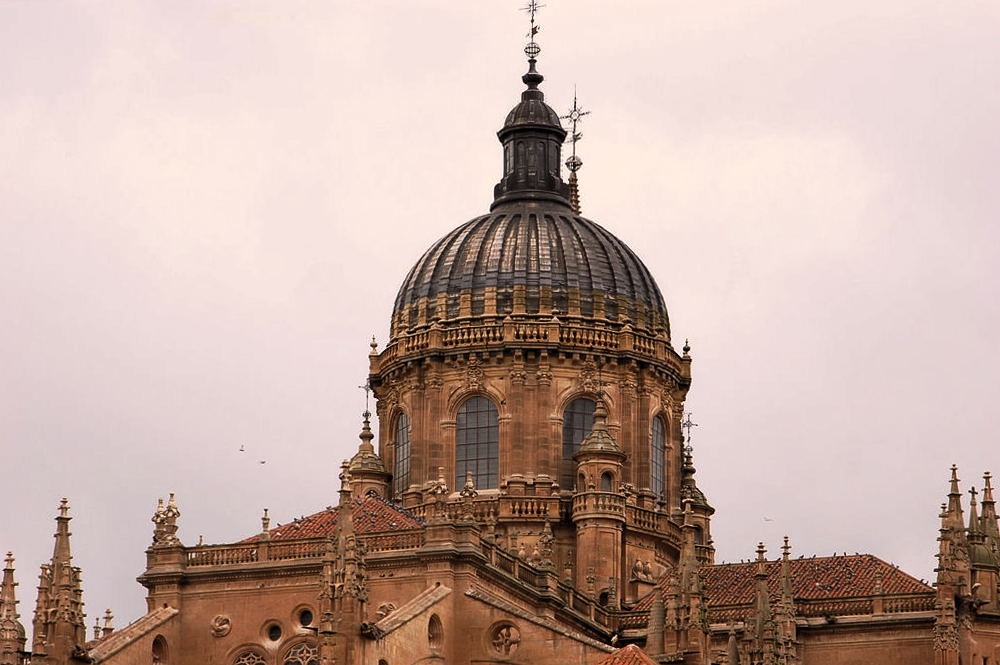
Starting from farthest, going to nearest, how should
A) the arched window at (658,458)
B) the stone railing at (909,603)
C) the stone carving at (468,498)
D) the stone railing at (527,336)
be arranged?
the arched window at (658,458) < the stone railing at (527,336) < the stone railing at (909,603) < the stone carving at (468,498)

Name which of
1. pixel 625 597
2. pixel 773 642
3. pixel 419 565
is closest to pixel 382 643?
pixel 419 565

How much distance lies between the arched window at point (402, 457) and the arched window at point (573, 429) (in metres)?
6.39

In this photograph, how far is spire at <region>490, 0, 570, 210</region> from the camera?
108 metres

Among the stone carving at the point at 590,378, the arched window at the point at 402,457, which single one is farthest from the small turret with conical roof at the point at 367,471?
the stone carving at the point at 590,378

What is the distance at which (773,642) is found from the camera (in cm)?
8444

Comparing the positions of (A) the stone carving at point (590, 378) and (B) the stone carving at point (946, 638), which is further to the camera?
(A) the stone carving at point (590, 378)

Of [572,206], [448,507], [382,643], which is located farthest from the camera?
[572,206]

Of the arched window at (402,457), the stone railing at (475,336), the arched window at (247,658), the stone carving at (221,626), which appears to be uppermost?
the stone railing at (475,336)

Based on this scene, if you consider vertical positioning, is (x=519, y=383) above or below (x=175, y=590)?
above

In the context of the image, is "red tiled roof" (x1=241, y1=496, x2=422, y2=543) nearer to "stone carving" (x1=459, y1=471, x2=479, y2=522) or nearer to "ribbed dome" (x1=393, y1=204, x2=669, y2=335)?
"stone carving" (x1=459, y1=471, x2=479, y2=522)

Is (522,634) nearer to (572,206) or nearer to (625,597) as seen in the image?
(625,597)

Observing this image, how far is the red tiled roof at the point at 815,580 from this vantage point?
94.4m

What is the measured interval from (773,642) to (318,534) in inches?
643

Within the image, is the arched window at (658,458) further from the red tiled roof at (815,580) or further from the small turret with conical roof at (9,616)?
the small turret with conical roof at (9,616)
